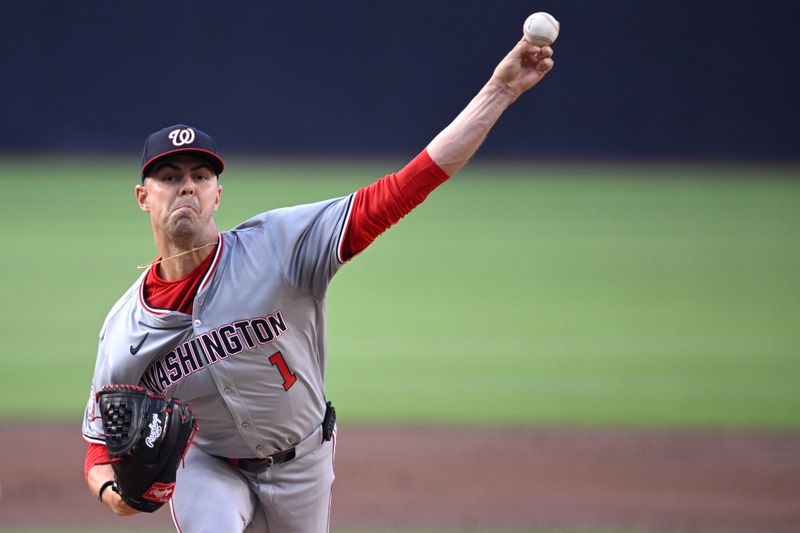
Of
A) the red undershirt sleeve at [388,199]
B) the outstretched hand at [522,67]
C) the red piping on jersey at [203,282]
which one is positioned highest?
the outstretched hand at [522,67]

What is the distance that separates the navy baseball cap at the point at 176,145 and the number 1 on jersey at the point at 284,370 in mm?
653

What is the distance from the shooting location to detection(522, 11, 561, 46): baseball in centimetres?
317

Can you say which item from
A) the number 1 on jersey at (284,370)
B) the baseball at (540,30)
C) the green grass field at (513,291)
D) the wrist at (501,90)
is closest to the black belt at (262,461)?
the number 1 on jersey at (284,370)

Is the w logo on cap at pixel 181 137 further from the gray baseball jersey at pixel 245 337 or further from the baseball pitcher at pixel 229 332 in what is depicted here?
the gray baseball jersey at pixel 245 337

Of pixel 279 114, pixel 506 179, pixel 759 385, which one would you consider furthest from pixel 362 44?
pixel 759 385

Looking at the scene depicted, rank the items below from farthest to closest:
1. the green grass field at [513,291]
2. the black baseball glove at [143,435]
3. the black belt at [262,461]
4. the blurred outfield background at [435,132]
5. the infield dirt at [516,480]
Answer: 1. the blurred outfield background at [435,132]
2. the green grass field at [513,291]
3. the infield dirt at [516,480]
4. the black belt at [262,461]
5. the black baseball glove at [143,435]

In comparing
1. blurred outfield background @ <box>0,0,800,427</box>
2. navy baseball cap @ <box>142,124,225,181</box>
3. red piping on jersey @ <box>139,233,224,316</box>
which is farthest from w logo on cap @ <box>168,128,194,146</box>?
blurred outfield background @ <box>0,0,800,427</box>

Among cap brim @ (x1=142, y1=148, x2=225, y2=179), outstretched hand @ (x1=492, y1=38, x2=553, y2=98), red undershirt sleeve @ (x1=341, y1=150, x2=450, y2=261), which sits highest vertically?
outstretched hand @ (x1=492, y1=38, x2=553, y2=98)

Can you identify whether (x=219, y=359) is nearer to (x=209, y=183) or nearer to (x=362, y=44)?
(x=209, y=183)

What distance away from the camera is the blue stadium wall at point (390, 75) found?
709 inches

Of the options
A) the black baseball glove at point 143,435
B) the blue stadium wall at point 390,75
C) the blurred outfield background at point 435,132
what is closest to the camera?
the black baseball glove at point 143,435

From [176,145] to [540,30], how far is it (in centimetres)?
120

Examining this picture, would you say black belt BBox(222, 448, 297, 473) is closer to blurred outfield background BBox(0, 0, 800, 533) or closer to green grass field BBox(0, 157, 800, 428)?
green grass field BBox(0, 157, 800, 428)

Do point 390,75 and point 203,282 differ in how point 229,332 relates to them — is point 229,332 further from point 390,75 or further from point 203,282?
point 390,75
